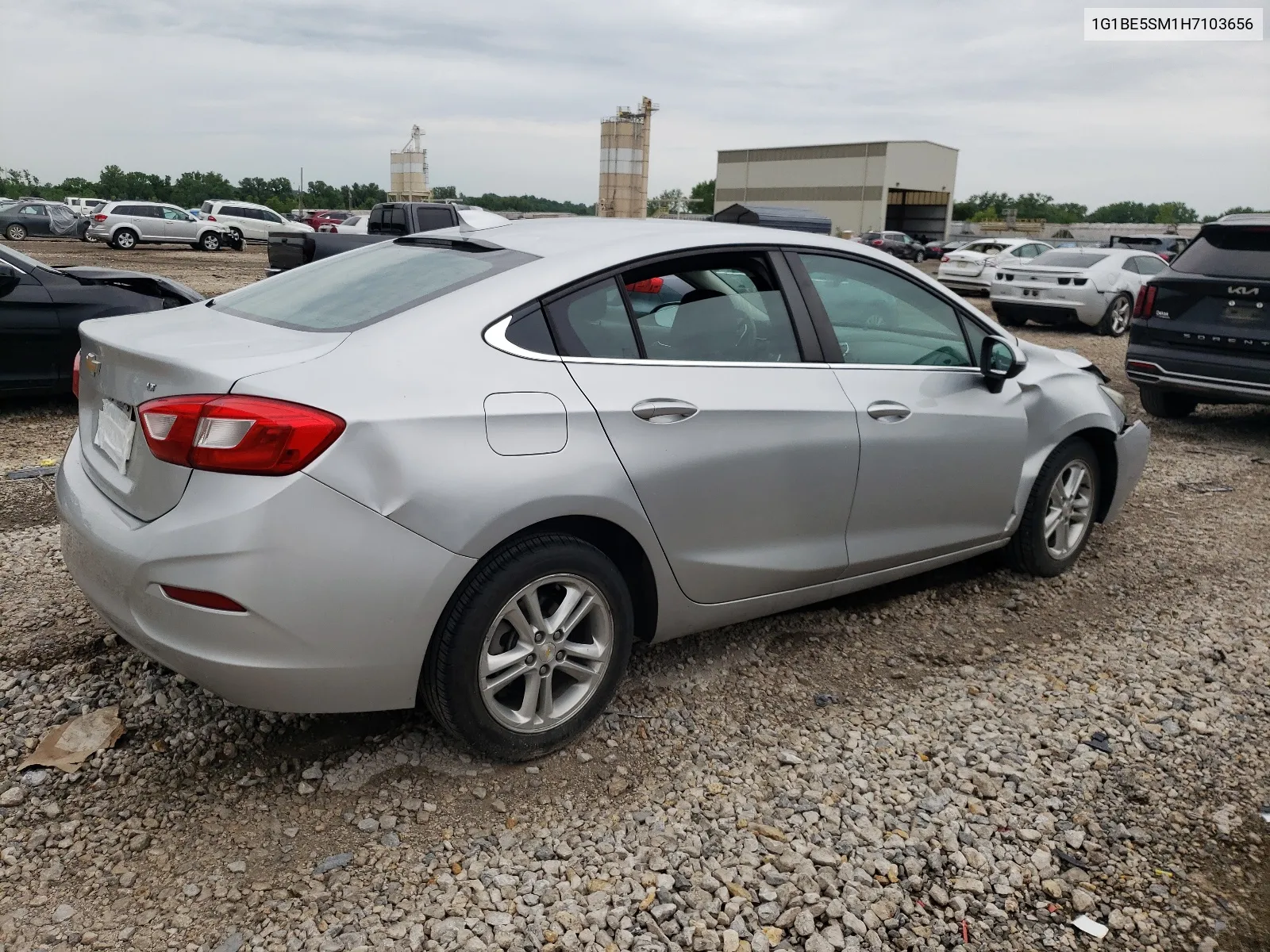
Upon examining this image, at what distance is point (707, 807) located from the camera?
9.43 ft

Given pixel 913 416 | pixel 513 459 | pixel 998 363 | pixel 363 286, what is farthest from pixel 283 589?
pixel 998 363

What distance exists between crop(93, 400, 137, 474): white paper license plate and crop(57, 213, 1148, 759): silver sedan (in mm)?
13

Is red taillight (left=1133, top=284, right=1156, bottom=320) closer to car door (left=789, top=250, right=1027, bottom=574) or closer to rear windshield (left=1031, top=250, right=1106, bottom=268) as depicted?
car door (left=789, top=250, right=1027, bottom=574)

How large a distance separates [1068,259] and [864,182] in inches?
2951

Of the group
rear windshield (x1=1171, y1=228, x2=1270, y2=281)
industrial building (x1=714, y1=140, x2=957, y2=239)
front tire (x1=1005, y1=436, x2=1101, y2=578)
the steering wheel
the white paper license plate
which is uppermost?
industrial building (x1=714, y1=140, x2=957, y2=239)

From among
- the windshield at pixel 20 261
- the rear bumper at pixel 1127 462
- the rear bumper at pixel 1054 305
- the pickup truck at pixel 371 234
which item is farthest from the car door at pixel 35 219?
the rear bumper at pixel 1127 462

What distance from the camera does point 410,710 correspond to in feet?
10.9

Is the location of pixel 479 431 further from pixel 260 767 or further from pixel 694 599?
pixel 260 767

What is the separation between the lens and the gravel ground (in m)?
2.41

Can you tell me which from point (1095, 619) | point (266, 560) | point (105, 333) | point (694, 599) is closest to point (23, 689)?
point (105, 333)

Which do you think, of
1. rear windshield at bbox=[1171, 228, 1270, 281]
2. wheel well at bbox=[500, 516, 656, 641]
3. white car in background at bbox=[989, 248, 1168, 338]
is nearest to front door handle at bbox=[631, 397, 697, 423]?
wheel well at bbox=[500, 516, 656, 641]

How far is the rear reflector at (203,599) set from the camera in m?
2.43

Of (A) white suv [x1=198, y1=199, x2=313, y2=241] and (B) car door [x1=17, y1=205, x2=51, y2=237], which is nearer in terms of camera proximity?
(B) car door [x1=17, y1=205, x2=51, y2=237]

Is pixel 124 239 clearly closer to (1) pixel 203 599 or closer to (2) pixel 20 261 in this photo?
(2) pixel 20 261
